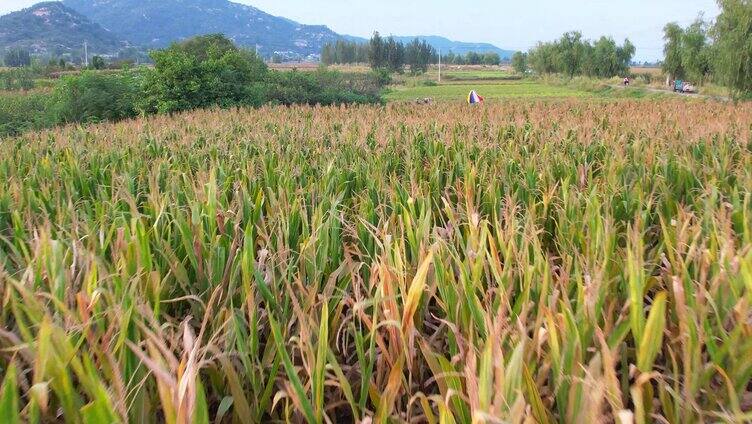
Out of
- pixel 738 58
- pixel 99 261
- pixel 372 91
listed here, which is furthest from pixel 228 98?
pixel 738 58

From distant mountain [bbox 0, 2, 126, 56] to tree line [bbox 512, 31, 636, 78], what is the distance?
114759 mm

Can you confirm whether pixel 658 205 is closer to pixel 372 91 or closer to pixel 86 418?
pixel 86 418

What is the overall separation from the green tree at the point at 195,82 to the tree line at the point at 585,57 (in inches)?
2177

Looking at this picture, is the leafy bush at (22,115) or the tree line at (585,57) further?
the tree line at (585,57)

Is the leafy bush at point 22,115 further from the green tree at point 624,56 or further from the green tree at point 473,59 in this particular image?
the green tree at point 473,59

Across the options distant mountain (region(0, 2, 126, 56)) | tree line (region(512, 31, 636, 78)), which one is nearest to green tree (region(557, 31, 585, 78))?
tree line (region(512, 31, 636, 78))

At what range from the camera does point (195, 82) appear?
1773 cm

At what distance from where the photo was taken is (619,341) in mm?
1297

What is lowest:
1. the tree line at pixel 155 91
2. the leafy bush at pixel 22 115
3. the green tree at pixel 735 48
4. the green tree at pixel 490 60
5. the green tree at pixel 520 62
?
the leafy bush at pixel 22 115

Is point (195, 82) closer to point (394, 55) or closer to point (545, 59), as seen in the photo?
point (394, 55)

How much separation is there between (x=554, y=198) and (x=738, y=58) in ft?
89.9

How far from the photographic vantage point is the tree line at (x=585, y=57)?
6494cm

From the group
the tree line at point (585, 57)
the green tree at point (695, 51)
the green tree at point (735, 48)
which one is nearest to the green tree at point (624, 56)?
the tree line at point (585, 57)

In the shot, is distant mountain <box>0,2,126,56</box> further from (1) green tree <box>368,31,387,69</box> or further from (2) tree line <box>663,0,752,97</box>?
(2) tree line <box>663,0,752,97</box>
